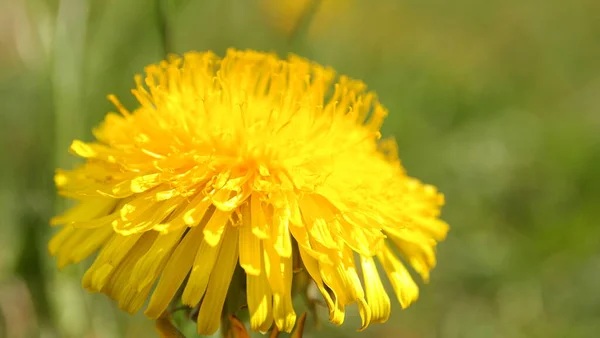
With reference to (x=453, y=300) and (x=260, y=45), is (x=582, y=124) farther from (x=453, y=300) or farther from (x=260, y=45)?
(x=260, y=45)

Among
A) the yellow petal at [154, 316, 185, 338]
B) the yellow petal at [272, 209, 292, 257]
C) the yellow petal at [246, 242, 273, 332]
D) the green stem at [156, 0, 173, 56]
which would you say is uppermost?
the green stem at [156, 0, 173, 56]

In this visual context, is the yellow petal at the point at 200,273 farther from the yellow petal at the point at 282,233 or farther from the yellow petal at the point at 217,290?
the yellow petal at the point at 282,233

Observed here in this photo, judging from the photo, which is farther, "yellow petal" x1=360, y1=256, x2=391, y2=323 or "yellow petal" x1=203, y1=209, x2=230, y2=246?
"yellow petal" x1=360, y1=256, x2=391, y2=323

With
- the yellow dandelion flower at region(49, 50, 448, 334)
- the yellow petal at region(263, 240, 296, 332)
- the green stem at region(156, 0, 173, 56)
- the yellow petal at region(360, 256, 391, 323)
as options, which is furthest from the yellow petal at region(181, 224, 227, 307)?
the green stem at region(156, 0, 173, 56)

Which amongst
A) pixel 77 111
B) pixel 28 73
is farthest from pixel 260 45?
pixel 77 111

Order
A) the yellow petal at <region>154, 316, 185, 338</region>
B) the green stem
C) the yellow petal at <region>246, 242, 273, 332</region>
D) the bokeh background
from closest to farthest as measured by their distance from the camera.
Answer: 1. the yellow petal at <region>246, 242, 273, 332</region>
2. the yellow petal at <region>154, 316, 185, 338</region>
3. the green stem
4. the bokeh background

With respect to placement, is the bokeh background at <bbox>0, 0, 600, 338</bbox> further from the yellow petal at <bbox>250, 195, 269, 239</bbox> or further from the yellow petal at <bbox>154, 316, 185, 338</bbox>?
the yellow petal at <bbox>154, 316, 185, 338</bbox>

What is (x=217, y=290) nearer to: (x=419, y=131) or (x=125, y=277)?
(x=125, y=277)

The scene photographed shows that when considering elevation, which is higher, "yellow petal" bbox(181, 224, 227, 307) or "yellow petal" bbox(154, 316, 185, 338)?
"yellow petal" bbox(181, 224, 227, 307)

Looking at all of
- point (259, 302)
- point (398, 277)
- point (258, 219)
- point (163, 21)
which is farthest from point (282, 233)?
point (163, 21)
